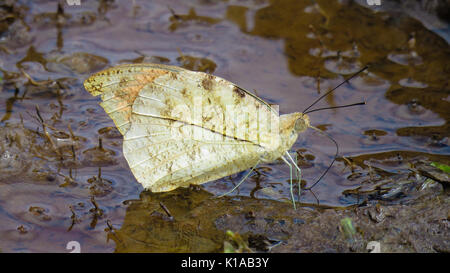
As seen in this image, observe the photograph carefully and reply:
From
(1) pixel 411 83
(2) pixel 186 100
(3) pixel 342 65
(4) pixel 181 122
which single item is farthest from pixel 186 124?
(1) pixel 411 83

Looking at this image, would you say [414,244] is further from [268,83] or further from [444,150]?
[268,83]

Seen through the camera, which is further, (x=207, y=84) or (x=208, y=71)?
(x=208, y=71)

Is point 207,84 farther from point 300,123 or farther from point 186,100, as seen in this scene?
point 300,123

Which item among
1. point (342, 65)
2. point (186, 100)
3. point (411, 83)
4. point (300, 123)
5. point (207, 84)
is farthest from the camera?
point (342, 65)

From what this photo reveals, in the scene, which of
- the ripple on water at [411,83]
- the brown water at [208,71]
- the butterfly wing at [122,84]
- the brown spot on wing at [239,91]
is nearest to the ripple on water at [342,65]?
the brown water at [208,71]

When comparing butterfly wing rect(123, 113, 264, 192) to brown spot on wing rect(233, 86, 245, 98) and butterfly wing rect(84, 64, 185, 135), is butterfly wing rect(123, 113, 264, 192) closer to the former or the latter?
butterfly wing rect(84, 64, 185, 135)

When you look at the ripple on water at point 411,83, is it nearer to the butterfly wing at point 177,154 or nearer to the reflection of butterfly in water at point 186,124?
the reflection of butterfly in water at point 186,124
